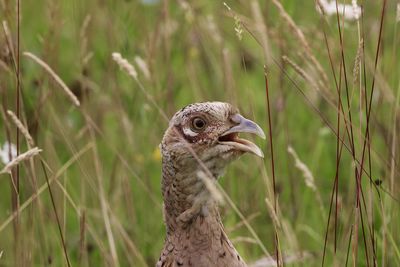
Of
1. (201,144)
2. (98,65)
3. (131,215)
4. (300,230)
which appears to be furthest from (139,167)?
(201,144)

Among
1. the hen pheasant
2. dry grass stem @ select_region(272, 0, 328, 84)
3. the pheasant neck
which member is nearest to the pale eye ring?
the hen pheasant

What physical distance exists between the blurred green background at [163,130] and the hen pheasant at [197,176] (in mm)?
403

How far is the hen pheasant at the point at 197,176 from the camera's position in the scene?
2.59 metres

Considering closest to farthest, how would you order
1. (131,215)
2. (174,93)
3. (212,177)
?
1. (212,177)
2. (131,215)
3. (174,93)

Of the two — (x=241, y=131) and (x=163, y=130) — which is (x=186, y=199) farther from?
(x=163, y=130)

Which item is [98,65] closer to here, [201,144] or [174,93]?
[174,93]

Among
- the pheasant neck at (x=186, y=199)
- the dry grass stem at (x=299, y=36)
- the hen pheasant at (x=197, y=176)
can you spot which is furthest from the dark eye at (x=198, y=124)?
the dry grass stem at (x=299, y=36)

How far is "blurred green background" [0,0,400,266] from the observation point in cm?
339

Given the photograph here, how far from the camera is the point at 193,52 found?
485 cm

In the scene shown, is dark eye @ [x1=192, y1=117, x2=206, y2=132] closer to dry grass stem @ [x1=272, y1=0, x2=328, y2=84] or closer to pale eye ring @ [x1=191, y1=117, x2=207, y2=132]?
pale eye ring @ [x1=191, y1=117, x2=207, y2=132]

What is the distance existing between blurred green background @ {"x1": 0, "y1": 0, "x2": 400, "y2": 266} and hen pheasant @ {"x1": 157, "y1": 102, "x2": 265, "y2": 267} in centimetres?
40

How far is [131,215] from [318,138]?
3.18 ft

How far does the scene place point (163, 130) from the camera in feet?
13.4

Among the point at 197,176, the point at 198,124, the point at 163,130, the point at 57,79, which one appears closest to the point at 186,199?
the point at 197,176
